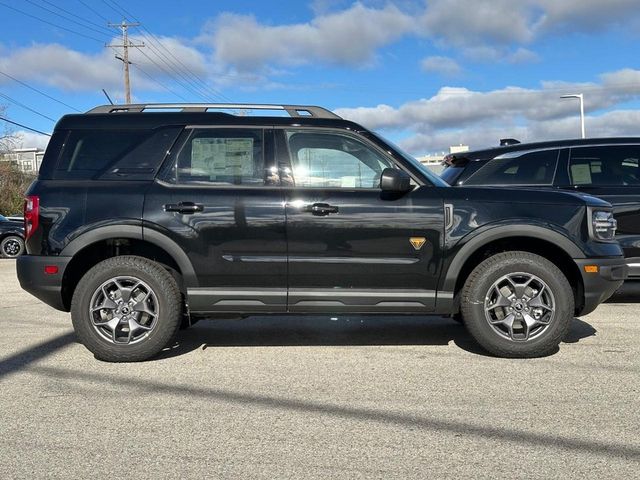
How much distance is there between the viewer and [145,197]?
4.72m

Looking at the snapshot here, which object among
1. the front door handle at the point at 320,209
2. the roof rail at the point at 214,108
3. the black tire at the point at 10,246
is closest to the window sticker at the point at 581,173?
the roof rail at the point at 214,108

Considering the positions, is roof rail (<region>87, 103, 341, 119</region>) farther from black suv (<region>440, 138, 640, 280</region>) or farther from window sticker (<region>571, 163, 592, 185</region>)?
window sticker (<region>571, 163, 592, 185</region>)

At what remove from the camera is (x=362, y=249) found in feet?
15.3

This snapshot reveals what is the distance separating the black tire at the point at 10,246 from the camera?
15.9 metres

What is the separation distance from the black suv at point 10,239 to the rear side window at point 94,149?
502 inches

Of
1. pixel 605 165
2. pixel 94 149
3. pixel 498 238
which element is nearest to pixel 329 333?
pixel 498 238

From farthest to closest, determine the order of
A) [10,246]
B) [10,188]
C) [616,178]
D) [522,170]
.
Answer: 1. [10,188]
2. [10,246]
3. [522,170]
4. [616,178]

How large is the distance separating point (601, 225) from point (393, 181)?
179 centimetres

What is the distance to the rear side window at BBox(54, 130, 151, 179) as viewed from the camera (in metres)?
4.83

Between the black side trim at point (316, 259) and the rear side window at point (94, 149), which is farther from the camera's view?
the rear side window at point (94, 149)

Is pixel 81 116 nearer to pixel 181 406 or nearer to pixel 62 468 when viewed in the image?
pixel 181 406

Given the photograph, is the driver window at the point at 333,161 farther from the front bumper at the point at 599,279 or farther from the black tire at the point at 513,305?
the front bumper at the point at 599,279

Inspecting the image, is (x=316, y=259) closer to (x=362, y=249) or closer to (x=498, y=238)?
(x=362, y=249)

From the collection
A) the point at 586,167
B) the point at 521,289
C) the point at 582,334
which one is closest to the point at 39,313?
the point at 521,289
